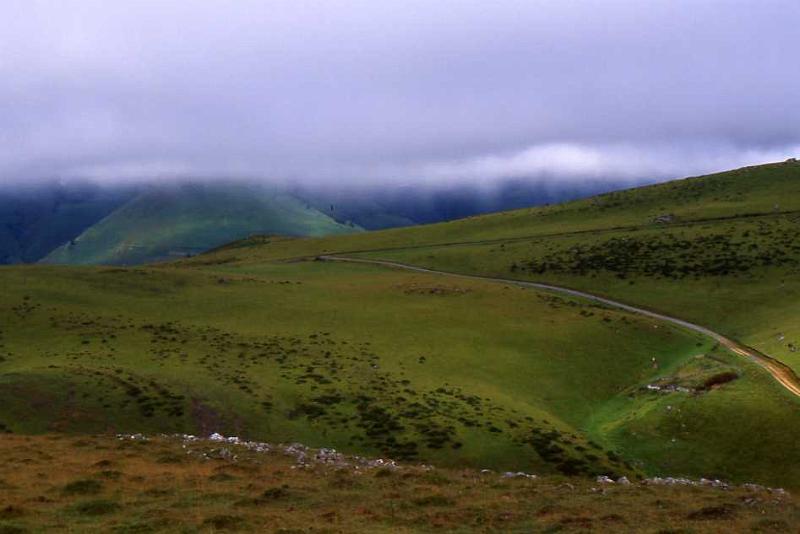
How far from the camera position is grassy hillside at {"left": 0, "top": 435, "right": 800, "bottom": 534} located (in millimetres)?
20594

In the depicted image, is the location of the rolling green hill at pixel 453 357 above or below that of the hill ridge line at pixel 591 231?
below

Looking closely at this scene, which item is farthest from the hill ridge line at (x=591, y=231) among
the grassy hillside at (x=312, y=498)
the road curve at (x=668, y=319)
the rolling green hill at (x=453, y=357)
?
the grassy hillside at (x=312, y=498)

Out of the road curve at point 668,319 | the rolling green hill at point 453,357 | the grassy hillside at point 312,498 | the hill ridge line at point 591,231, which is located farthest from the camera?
the hill ridge line at point 591,231

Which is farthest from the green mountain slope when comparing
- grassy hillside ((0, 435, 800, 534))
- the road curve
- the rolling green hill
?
grassy hillside ((0, 435, 800, 534))

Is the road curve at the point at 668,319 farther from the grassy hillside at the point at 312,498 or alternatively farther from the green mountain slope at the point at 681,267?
the grassy hillside at the point at 312,498

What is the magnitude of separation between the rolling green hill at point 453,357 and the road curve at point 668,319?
1427mm

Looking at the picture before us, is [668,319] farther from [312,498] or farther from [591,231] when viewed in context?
[312,498]

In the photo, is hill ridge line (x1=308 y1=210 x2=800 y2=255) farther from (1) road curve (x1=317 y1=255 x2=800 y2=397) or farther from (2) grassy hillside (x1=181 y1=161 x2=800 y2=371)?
(1) road curve (x1=317 y1=255 x2=800 y2=397)

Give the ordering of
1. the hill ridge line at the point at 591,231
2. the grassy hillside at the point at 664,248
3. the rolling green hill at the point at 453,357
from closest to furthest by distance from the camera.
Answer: the rolling green hill at the point at 453,357 < the grassy hillside at the point at 664,248 < the hill ridge line at the point at 591,231

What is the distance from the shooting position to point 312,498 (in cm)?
2411

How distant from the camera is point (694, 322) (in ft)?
242

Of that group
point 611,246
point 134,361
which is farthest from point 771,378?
point 611,246

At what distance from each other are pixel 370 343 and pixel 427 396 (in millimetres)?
16325

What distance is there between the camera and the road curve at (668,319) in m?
48.1
